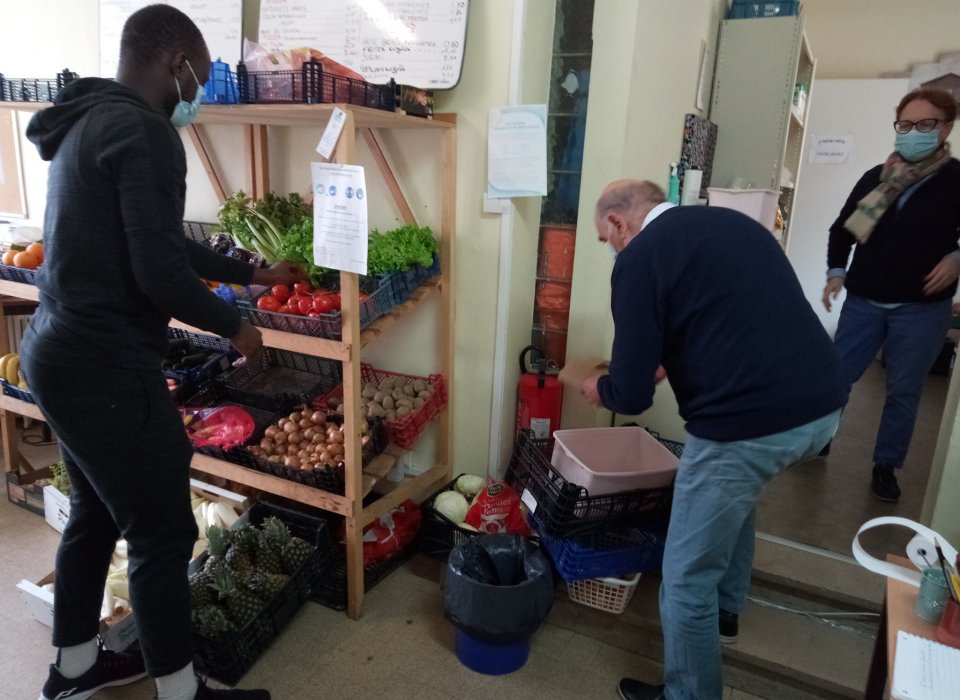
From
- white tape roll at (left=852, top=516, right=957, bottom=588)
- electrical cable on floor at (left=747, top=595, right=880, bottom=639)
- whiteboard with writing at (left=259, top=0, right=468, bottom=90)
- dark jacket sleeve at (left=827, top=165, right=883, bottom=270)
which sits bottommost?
electrical cable on floor at (left=747, top=595, right=880, bottom=639)

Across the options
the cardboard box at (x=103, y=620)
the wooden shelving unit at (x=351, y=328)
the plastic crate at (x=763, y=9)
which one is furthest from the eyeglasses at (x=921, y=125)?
the cardboard box at (x=103, y=620)

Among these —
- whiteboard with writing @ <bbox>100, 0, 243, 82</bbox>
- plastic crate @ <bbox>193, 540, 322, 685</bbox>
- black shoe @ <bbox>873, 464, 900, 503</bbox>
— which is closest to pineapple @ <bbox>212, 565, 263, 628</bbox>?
plastic crate @ <bbox>193, 540, 322, 685</bbox>

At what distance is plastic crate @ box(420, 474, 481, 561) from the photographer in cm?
227

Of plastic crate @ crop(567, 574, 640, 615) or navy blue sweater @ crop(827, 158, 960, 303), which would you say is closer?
→ plastic crate @ crop(567, 574, 640, 615)

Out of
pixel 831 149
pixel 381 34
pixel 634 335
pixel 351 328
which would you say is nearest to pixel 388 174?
pixel 381 34

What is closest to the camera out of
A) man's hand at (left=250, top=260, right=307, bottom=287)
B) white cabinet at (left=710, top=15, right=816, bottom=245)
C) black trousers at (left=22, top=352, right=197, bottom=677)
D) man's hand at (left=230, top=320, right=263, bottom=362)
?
black trousers at (left=22, top=352, right=197, bottom=677)

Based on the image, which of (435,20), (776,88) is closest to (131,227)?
(435,20)

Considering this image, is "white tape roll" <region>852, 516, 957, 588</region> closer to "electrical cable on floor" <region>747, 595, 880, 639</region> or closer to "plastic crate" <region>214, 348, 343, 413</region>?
"electrical cable on floor" <region>747, 595, 880, 639</region>

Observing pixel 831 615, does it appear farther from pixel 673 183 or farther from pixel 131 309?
pixel 131 309

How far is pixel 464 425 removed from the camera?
2551mm

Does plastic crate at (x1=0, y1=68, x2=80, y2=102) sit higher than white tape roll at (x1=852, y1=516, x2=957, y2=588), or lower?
higher

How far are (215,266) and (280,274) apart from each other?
252mm

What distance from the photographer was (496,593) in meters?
1.77

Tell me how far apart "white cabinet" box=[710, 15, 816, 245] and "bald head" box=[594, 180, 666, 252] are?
2.43 meters
